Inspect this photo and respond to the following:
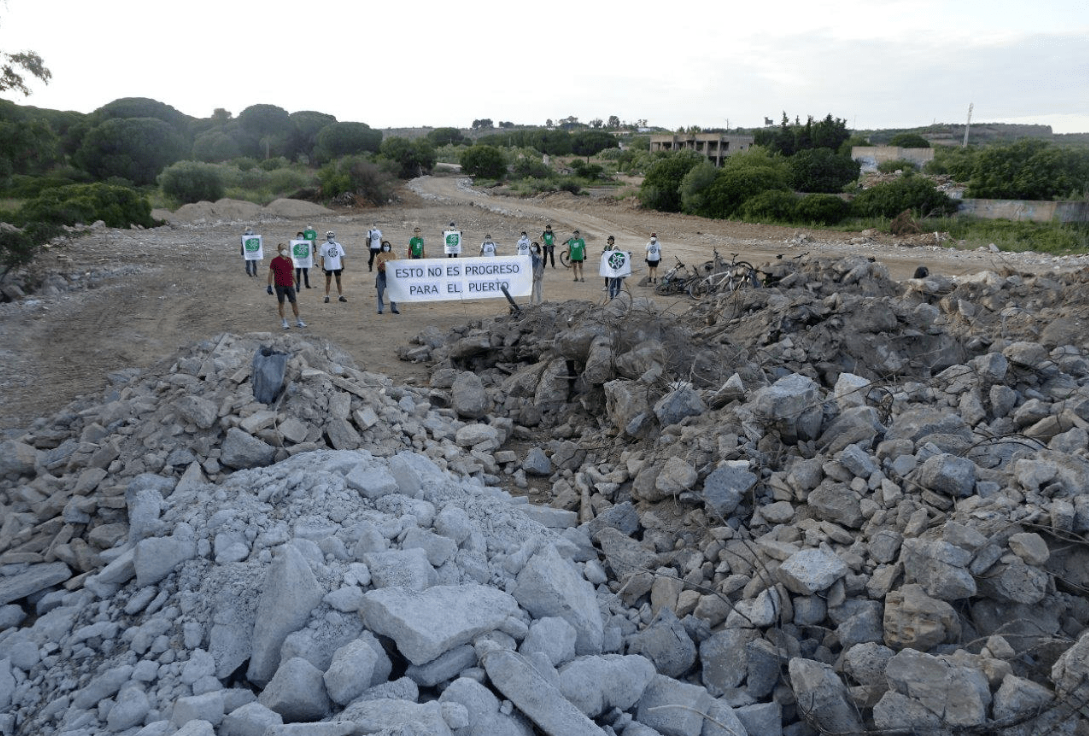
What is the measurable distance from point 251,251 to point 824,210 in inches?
870

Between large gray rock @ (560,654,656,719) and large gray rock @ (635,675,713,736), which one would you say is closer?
large gray rock @ (560,654,656,719)

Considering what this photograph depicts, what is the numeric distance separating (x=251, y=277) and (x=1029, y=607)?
696 inches

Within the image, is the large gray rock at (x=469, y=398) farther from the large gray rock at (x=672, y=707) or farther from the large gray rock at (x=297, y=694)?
the large gray rock at (x=297, y=694)

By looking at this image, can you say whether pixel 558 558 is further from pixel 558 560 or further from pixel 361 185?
pixel 361 185

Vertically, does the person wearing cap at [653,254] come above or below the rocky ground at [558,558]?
above

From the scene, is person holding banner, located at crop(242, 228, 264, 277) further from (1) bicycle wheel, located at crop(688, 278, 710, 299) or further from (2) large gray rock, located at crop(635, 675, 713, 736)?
(2) large gray rock, located at crop(635, 675, 713, 736)

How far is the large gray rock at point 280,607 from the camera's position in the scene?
3.96 metres

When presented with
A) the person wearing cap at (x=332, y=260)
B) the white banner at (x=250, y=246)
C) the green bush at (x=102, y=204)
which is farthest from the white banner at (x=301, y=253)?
the green bush at (x=102, y=204)

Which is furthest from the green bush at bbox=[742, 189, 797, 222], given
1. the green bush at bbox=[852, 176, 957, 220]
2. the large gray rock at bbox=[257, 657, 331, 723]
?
the large gray rock at bbox=[257, 657, 331, 723]

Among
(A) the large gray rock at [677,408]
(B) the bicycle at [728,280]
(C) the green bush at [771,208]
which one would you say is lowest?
(A) the large gray rock at [677,408]

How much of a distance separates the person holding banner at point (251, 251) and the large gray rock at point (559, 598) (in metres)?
15.8

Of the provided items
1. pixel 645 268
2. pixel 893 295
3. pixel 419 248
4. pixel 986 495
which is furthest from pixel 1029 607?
pixel 645 268

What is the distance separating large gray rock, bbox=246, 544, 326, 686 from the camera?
396cm

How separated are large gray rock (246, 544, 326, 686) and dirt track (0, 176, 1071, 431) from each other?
6.09 metres
